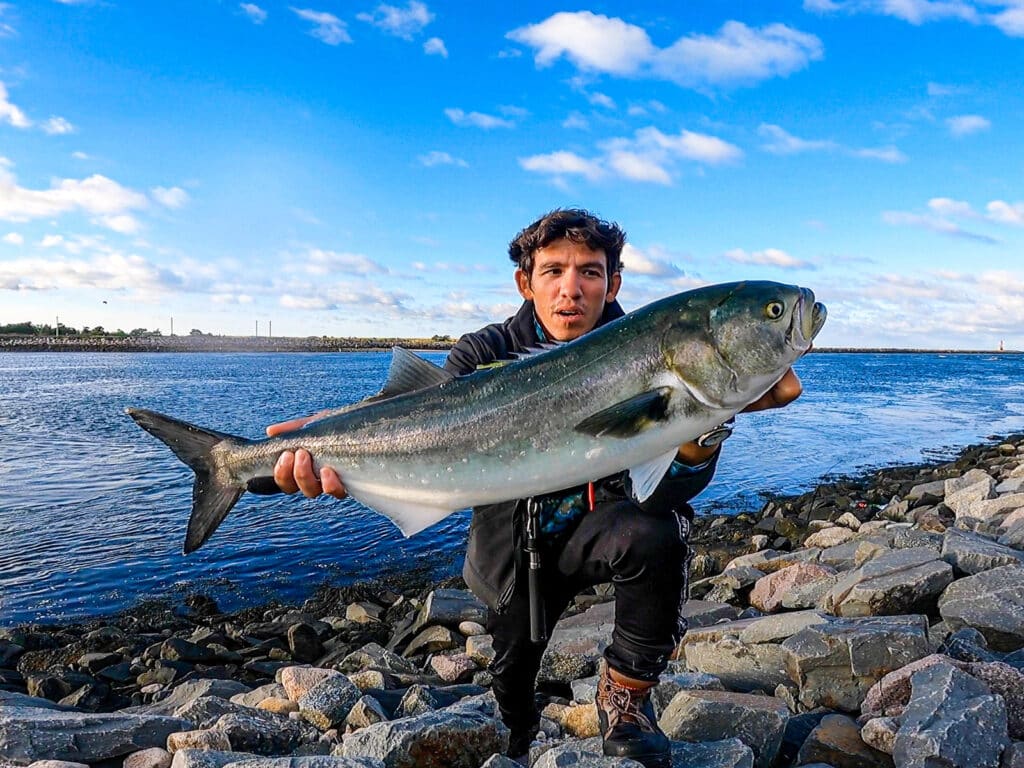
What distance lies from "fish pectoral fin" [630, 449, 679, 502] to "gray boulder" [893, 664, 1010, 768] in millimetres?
1958

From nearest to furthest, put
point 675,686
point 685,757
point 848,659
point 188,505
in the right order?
point 685,757 → point 848,659 → point 675,686 → point 188,505

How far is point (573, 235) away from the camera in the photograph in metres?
4.91

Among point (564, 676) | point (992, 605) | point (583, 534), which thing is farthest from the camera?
point (564, 676)

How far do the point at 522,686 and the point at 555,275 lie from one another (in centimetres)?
276

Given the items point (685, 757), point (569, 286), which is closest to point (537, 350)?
point (569, 286)

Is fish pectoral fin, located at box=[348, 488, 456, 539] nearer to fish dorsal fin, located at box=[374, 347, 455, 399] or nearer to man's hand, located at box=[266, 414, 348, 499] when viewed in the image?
man's hand, located at box=[266, 414, 348, 499]

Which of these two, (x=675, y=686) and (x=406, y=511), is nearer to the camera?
(x=406, y=511)

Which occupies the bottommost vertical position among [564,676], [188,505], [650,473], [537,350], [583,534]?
[188,505]

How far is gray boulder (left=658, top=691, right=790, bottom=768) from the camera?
4.37 m

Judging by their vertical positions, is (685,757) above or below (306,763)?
below

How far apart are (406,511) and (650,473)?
1.61 m

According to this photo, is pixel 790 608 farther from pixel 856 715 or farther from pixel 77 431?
pixel 77 431

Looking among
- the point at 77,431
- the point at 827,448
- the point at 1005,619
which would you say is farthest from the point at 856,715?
the point at 77,431

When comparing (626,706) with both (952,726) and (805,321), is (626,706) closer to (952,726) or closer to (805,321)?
(952,726)
